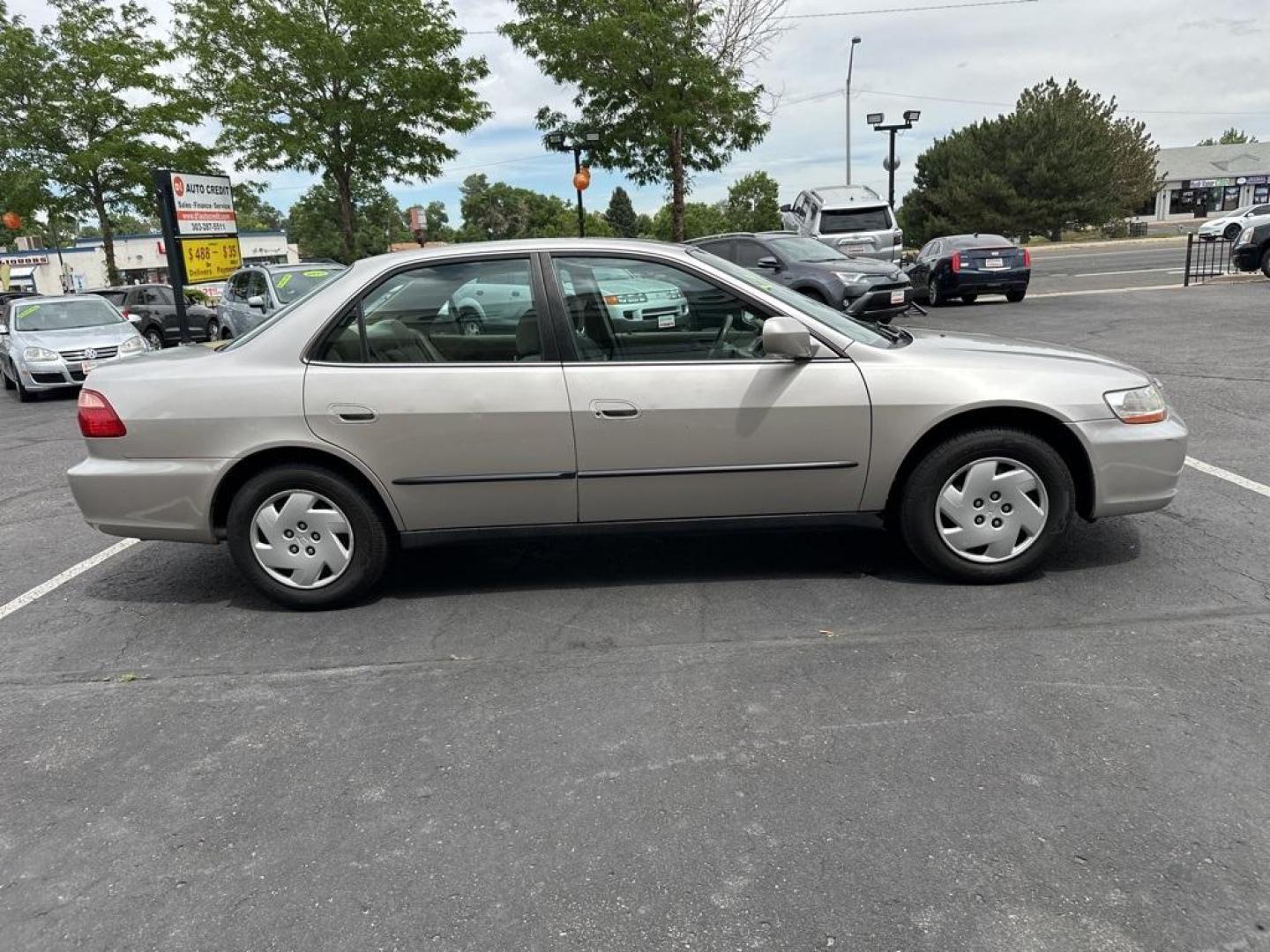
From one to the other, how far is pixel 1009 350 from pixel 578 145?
1847 cm

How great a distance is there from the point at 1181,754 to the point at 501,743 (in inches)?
83.2

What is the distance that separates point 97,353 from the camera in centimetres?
1256

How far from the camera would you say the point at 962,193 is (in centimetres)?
4812

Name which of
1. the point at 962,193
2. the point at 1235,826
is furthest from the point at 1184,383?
the point at 962,193

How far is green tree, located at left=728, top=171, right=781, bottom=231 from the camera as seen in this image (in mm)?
78375

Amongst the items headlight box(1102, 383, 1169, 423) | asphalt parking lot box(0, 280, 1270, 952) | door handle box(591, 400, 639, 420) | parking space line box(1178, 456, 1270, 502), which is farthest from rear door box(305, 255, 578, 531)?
parking space line box(1178, 456, 1270, 502)

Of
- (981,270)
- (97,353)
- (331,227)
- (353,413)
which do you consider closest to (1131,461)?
(353,413)

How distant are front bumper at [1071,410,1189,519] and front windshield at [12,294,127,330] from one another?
44.2 ft

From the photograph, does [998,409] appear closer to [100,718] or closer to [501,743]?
[501,743]

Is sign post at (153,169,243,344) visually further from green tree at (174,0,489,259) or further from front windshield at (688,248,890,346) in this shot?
front windshield at (688,248,890,346)

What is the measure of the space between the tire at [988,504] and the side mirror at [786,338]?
76 cm

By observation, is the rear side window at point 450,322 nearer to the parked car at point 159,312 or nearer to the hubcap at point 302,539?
the hubcap at point 302,539

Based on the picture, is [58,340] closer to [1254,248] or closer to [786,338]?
[786,338]

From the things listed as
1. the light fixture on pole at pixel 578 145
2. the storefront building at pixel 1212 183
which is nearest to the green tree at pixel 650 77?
the light fixture on pole at pixel 578 145
